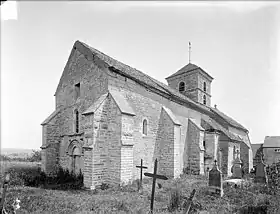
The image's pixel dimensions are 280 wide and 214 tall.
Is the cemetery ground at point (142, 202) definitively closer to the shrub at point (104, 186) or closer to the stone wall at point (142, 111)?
the shrub at point (104, 186)

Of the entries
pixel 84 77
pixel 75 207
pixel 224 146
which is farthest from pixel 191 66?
pixel 75 207

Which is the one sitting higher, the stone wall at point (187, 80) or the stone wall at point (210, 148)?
the stone wall at point (187, 80)

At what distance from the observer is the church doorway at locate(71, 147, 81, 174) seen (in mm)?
13586

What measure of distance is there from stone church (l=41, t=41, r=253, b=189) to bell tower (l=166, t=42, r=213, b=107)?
565 cm

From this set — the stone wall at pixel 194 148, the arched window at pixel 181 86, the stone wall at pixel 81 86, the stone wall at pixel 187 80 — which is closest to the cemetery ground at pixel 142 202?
the stone wall at pixel 81 86

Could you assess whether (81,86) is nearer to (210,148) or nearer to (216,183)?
(216,183)

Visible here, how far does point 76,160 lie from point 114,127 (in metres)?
4.26

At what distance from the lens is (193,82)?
87.7 ft

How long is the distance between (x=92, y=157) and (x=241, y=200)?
7013 mm

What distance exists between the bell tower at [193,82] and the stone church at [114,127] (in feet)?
18.5

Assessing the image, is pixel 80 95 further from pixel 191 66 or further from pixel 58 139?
pixel 191 66

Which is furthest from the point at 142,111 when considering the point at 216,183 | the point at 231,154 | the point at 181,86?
the point at 181,86

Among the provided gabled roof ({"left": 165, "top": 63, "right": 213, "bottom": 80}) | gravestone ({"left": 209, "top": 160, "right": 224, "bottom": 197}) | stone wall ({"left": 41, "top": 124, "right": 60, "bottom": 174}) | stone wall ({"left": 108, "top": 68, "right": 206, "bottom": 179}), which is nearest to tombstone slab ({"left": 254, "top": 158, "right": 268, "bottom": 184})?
gravestone ({"left": 209, "top": 160, "right": 224, "bottom": 197})

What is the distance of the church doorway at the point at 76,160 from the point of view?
1359 cm
